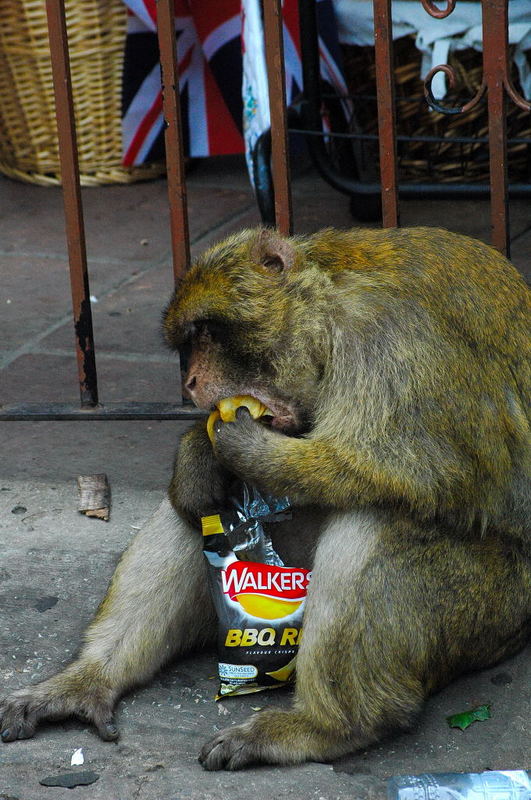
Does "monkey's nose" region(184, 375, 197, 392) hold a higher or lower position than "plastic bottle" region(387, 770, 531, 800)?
higher

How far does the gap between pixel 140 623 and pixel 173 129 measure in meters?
1.32

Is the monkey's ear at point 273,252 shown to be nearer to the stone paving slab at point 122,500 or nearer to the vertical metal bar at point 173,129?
the vertical metal bar at point 173,129

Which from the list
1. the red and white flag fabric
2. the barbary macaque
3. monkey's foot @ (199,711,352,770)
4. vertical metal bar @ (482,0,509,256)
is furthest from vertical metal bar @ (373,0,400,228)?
the red and white flag fabric

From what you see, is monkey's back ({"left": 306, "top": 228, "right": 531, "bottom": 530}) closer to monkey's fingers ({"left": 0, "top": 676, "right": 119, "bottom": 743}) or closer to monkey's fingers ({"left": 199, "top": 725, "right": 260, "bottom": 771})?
monkey's fingers ({"left": 199, "top": 725, "right": 260, "bottom": 771})

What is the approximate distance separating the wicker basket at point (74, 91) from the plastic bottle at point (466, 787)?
4.54m

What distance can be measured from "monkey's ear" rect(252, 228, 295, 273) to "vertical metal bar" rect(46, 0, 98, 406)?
82 cm

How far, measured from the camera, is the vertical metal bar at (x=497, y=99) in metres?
3.00

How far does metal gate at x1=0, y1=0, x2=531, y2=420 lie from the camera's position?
304cm

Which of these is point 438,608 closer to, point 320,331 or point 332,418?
point 332,418

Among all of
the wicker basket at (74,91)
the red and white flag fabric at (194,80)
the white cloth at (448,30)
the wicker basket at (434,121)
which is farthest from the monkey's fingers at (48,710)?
the wicker basket at (74,91)

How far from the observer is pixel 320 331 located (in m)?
2.71

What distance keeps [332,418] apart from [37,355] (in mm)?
2350

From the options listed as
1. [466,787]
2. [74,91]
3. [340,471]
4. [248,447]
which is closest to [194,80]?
[74,91]

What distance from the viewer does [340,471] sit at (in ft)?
8.35
